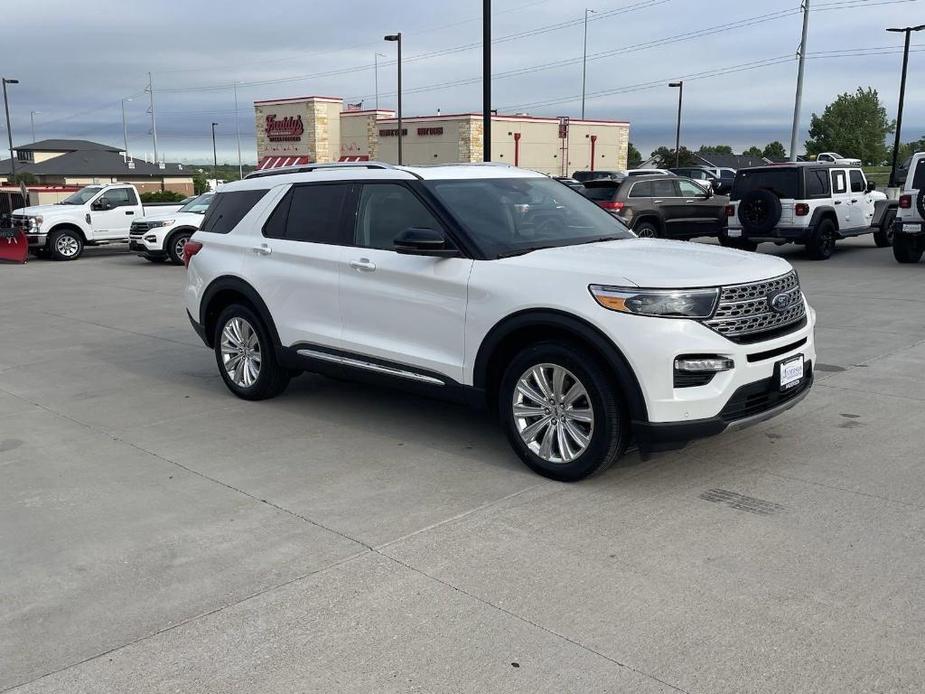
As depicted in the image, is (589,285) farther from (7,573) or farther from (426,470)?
(7,573)

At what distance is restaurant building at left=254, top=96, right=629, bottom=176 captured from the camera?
171ft

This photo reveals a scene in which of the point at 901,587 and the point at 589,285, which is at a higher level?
the point at 589,285

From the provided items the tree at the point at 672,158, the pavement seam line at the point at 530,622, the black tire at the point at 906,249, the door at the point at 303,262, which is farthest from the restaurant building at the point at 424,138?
the pavement seam line at the point at 530,622

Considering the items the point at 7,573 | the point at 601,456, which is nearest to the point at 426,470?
the point at 601,456

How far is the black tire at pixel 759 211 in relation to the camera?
16891mm

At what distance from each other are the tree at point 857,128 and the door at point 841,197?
85.8 meters

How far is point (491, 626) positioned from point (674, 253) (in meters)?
2.88

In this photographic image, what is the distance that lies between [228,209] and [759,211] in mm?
12442

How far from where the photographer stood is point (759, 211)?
1702cm

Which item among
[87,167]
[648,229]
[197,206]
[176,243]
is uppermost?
[87,167]

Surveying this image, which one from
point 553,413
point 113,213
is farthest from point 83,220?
point 553,413

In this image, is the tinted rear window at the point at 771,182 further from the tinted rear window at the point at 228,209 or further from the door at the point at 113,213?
the door at the point at 113,213

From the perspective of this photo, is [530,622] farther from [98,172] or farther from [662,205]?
[98,172]

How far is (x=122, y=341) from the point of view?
1022 centimetres
